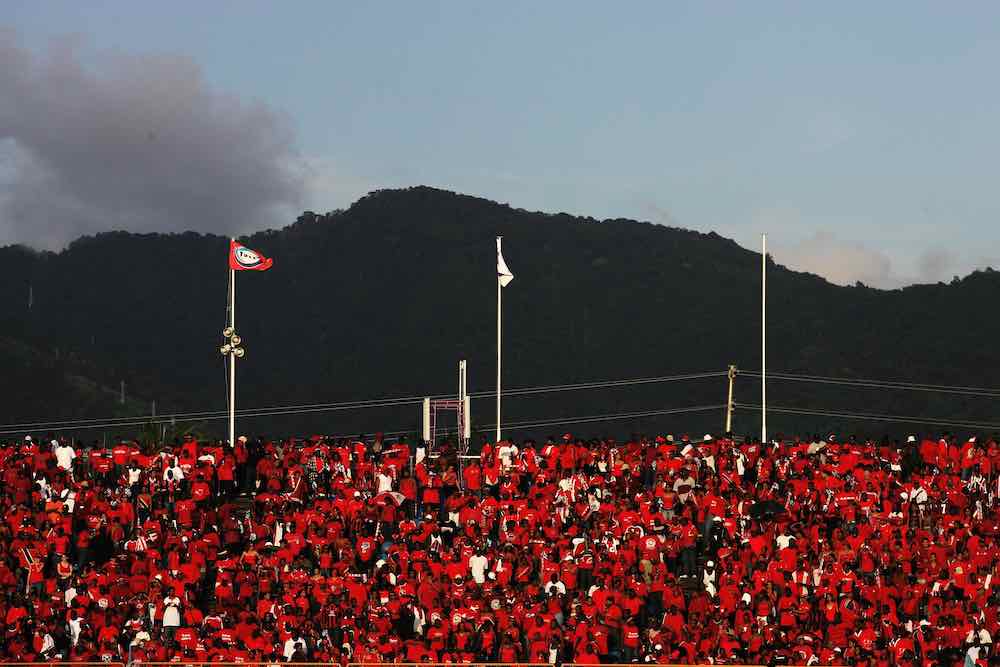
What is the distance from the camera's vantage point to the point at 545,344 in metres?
146

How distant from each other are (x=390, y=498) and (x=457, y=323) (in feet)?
399

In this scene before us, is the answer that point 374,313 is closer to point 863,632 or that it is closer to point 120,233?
point 120,233

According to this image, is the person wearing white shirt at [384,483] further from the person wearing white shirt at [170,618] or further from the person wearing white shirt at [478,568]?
the person wearing white shirt at [170,618]

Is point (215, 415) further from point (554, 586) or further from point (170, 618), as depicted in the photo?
point (554, 586)

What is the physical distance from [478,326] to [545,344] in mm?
8544

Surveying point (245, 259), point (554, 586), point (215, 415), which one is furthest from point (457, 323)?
point (554, 586)

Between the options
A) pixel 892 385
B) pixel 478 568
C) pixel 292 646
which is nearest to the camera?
pixel 292 646

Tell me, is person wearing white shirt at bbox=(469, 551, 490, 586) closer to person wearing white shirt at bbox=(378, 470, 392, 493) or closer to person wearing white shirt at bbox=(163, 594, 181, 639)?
person wearing white shirt at bbox=(378, 470, 392, 493)

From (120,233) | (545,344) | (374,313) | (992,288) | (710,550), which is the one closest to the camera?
(710,550)

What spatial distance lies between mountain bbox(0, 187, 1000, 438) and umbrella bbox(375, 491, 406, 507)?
64.3 m

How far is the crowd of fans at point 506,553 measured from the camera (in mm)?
26766

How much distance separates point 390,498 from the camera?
31.7 m

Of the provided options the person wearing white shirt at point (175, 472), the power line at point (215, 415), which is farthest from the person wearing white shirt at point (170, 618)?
the power line at point (215, 415)

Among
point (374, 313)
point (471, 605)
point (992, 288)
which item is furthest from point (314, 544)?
point (374, 313)
